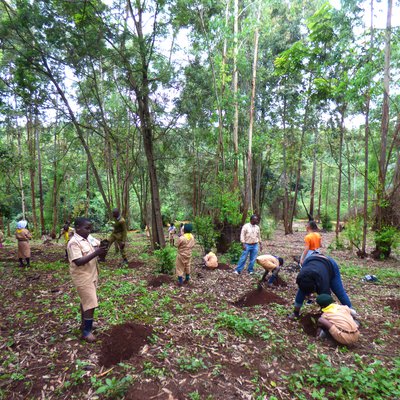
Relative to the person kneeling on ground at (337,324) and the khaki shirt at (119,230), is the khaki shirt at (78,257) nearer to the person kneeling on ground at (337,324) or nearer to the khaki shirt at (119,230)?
the person kneeling on ground at (337,324)

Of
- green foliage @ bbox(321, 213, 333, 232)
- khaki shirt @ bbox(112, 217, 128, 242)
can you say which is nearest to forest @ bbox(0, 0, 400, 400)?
khaki shirt @ bbox(112, 217, 128, 242)

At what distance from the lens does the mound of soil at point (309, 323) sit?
13.4ft

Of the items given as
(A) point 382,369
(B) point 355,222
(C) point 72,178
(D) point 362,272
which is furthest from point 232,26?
(C) point 72,178

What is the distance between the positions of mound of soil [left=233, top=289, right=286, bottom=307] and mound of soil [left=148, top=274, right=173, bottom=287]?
1.78 meters

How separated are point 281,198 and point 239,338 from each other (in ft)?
76.1

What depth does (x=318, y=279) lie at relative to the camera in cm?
414

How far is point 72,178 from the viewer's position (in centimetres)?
2067

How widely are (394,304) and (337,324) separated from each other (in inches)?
97.0

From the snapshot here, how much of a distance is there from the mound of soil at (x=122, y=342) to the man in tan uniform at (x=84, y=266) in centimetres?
30

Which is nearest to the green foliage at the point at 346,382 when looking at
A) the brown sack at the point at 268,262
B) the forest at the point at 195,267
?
the forest at the point at 195,267

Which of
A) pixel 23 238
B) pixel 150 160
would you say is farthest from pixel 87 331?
pixel 150 160

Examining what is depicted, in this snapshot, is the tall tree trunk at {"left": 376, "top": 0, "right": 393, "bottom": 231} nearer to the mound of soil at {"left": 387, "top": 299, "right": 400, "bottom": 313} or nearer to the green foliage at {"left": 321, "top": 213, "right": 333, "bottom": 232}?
the mound of soil at {"left": 387, "top": 299, "right": 400, "bottom": 313}

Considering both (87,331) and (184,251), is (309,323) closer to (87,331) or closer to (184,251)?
(184,251)

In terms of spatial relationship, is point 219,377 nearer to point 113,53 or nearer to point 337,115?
point 113,53
